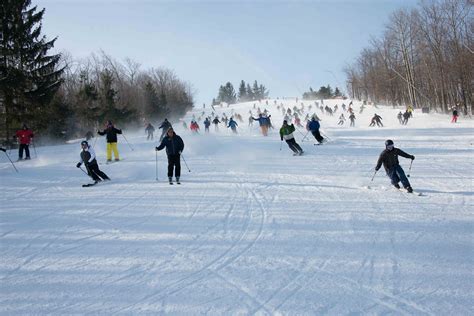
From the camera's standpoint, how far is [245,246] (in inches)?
206

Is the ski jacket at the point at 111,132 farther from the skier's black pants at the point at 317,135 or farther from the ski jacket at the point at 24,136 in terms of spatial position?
the skier's black pants at the point at 317,135

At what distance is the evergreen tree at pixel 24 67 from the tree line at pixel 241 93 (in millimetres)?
103935

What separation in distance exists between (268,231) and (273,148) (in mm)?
11952

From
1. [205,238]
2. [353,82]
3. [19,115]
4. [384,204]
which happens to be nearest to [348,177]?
[384,204]

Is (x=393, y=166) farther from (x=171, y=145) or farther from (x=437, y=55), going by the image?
(x=437, y=55)

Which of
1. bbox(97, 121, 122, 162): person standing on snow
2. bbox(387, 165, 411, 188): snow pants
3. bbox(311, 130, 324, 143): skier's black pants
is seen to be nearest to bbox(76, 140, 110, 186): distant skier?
bbox(97, 121, 122, 162): person standing on snow

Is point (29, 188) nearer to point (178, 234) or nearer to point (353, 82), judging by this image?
point (178, 234)

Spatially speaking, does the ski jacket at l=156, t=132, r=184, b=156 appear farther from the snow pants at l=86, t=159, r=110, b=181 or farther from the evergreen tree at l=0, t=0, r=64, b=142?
the evergreen tree at l=0, t=0, r=64, b=142

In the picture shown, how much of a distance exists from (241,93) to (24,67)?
113001mm

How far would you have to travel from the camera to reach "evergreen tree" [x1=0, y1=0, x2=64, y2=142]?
24281mm

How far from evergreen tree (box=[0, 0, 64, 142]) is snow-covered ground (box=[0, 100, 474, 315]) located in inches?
671

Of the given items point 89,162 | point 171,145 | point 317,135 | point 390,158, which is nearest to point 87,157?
point 89,162

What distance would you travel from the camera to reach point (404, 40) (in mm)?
44750

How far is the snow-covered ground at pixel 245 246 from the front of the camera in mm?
3793
